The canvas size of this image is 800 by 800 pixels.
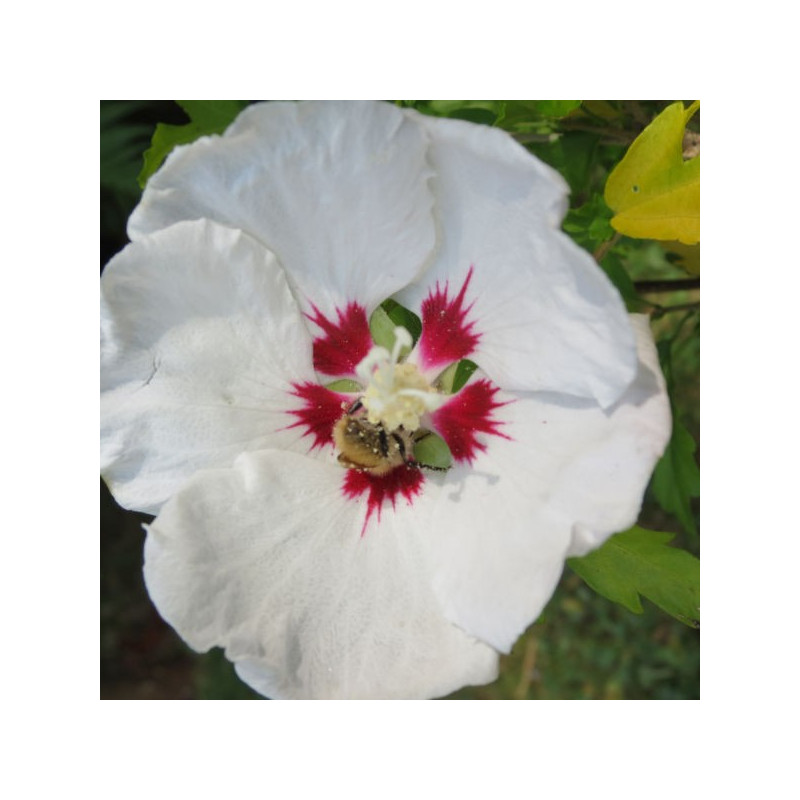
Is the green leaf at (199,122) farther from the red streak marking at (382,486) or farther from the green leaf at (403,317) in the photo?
the red streak marking at (382,486)

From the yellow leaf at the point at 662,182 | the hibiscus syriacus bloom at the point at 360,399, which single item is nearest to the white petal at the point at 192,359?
the hibiscus syriacus bloom at the point at 360,399

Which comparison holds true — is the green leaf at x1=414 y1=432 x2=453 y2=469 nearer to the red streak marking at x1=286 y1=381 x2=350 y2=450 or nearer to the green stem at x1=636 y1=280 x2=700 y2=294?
the red streak marking at x1=286 y1=381 x2=350 y2=450

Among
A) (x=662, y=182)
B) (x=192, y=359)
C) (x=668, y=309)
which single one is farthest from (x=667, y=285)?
(x=192, y=359)

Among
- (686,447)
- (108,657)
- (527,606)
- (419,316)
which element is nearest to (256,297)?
(419,316)

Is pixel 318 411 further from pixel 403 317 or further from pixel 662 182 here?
pixel 662 182

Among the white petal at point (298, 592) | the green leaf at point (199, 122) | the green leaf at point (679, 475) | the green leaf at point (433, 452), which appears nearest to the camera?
the white petal at point (298, 592)

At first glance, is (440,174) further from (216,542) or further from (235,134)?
(216,542)

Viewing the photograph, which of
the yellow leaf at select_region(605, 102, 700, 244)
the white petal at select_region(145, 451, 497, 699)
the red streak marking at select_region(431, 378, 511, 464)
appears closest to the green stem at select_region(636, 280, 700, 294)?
the yellow leaf at select_region(605, 102, 700, 244)
